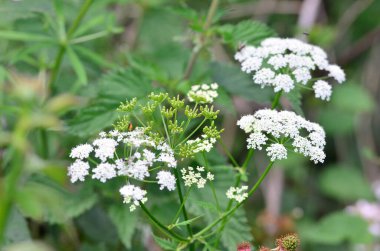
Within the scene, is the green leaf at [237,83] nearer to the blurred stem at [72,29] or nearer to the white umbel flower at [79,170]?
the blurred stem at [72,29]

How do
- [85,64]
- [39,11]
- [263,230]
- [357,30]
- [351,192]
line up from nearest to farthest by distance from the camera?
[39,11], [85,64], [263,230], [351,192], [357,30]

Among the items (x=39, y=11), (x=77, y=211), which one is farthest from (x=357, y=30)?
(x=77, y=211)

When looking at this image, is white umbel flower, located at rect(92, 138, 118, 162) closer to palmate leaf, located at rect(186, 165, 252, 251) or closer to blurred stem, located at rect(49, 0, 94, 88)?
palmate leaf, located at rect(186, 165, 252, 251)

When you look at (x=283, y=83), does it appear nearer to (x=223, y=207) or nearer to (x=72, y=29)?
(x=223, y=207)

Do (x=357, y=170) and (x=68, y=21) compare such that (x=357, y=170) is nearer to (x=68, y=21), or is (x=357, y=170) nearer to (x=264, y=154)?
(x=264, y=154)

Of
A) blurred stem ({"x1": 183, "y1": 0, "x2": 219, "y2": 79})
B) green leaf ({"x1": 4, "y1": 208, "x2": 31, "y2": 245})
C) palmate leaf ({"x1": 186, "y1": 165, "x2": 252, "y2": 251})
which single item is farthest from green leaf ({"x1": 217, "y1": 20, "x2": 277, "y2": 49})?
green leaf ({"x1": 4, "y1": 208, "x2": 31, "y2": 245})
